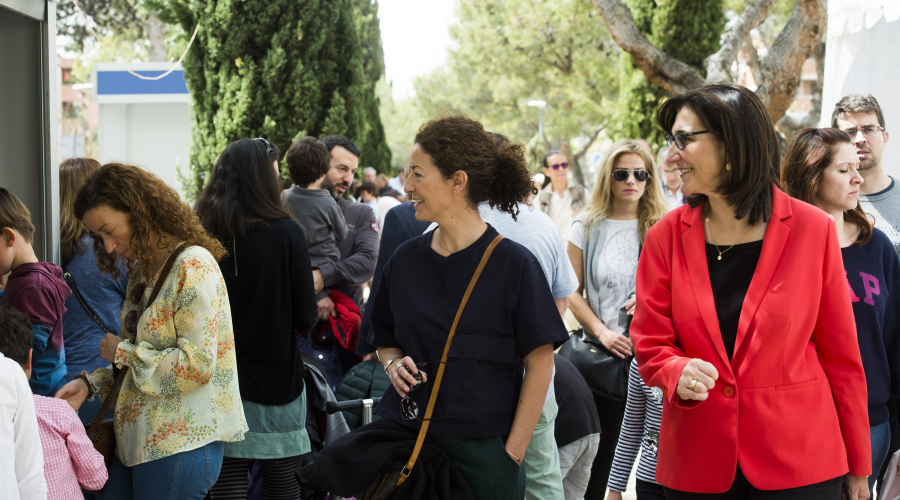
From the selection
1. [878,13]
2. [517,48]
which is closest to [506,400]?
[878,13]

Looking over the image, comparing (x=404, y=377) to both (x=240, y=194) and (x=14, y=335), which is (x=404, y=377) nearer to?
(x=14, y=335)

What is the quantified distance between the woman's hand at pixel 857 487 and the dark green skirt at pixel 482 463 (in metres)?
1.07

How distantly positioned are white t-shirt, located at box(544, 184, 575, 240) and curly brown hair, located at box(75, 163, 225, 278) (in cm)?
583

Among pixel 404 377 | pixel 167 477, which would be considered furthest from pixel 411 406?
pixel 167 477

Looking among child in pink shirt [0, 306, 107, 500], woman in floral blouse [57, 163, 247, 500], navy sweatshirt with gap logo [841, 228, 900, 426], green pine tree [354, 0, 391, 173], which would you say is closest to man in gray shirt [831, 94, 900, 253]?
navy sweatshirt with gap logo [841, 228, 900, 426]

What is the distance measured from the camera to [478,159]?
2359 millimetres

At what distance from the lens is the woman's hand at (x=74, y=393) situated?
258 centimetres

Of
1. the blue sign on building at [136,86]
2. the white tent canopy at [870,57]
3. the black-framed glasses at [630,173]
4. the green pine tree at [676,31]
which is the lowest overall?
the black-framed glasses at [630,173]

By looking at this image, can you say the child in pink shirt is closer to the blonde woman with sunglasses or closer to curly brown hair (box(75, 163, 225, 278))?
curly brown hair (box(75, 163, 225, 278))

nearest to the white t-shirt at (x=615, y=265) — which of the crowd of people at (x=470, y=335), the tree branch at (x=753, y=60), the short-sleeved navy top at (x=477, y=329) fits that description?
the crowd of people at (x=470, y=335)

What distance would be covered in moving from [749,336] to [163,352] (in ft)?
6.39

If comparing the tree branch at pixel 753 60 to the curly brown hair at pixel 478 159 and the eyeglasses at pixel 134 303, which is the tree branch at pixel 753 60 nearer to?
the curly brown hair at pixel 478 159

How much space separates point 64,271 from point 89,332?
0.36 meters

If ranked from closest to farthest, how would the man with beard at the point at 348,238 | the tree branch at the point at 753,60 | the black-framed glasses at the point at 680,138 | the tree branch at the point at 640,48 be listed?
1. the black-framed glasses at the point at 680,138
2. the man with beard at the point at 348,238
3. the tree branch at the point at 753,60
4. the tree branch at the point at 640,48
